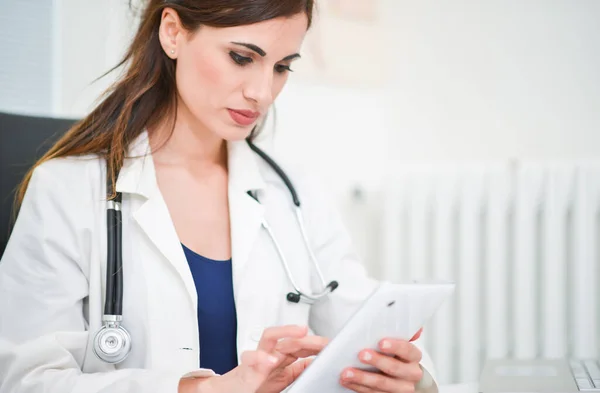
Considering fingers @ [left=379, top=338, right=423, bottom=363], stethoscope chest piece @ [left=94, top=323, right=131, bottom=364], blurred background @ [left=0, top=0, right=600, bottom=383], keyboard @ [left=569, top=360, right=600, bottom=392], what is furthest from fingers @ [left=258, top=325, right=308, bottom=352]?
blurred background @ [left=0, top=0, right=600, bottom=383]

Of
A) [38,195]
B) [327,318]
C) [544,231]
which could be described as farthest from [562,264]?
[38,195]

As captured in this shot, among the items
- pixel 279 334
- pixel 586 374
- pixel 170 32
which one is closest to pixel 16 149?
pixel 170 32

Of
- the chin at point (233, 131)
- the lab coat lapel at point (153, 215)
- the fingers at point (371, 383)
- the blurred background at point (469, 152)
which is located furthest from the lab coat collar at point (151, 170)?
the blurred background at point (469, 152)

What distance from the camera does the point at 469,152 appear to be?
6.41 feet

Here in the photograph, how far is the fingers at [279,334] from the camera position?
0.75 meters

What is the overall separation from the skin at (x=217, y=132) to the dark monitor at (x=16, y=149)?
0.19 metres

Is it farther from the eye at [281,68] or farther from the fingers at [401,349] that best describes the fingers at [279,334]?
the eye at [281,68]

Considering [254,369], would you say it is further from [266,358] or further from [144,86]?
[144,86]

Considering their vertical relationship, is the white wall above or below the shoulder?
above

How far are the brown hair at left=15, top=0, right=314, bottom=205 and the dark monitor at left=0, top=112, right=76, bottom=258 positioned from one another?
0.9 inches

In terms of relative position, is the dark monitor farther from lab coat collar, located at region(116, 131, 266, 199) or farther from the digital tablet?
the digital tablet

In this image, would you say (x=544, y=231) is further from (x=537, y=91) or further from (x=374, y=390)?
(x=374, y=390)

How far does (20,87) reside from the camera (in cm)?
127

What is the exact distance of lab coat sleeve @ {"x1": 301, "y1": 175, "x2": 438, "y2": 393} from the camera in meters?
1.16
